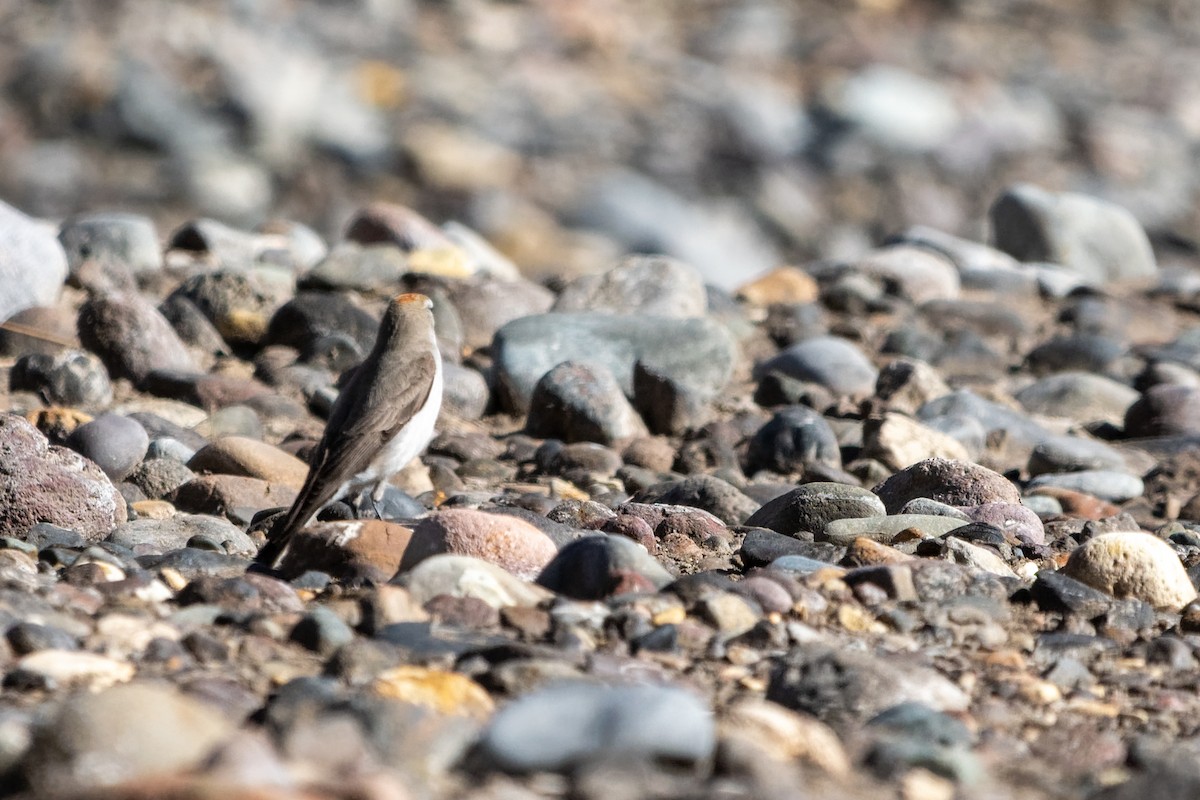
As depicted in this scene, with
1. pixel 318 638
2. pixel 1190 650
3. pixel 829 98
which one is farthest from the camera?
pixel 829 98

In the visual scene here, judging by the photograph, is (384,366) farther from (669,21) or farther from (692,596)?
(669,21)

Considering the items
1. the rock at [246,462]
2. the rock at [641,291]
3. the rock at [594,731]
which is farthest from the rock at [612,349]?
the rock at [594,731]

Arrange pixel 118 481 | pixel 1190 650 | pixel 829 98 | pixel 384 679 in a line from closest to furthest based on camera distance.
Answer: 1. pixel 384 679
2. pixel 1190 650
3. pixel 118 481
4. pixel 829 98

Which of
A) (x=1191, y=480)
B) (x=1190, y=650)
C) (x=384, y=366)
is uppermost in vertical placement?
(x=384, y=366)

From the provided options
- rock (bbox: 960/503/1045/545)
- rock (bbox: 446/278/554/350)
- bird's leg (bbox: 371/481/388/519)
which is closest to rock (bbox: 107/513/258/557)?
bird's leg (bbox: 371/481/388/519)

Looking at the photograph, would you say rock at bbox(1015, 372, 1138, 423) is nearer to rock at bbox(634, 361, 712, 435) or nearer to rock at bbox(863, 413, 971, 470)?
rock at bbox(863, 413, 971, 470)

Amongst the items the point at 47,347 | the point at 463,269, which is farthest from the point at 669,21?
the point at 47,347

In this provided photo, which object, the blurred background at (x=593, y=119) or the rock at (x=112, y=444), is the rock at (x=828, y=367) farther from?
the blurred background at (x=593, y=119)
